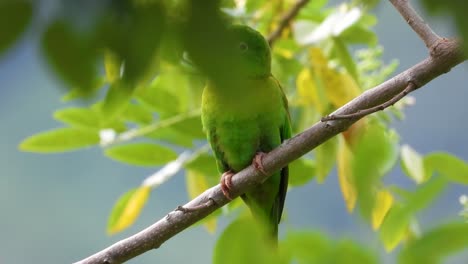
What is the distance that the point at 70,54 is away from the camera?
1.42ft

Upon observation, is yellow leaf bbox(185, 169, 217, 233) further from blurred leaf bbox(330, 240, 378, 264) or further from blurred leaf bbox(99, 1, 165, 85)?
blurred leaf bbox(99, 1, 165, 85)

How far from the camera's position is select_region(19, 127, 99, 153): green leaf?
2035 mm

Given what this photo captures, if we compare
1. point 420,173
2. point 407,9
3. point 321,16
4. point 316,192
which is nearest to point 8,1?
point 407,9

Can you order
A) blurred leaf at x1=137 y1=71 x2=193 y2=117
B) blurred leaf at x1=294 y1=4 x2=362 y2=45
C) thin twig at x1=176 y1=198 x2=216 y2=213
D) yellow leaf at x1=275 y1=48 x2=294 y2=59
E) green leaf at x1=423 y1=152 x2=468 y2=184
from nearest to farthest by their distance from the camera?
green leaf at x1=423 y1=152 x2=468 y2=184 < thin twig at x1=176 y1=198 x2=216 y2=213 < blurred leaf at x1=294 y1=4 x2=362 y2=45 < blurred leaf at x1=137 y1=71 x2=193 y2=117 < yellow leaf at x1=275 y1=48 x2=294 y2=59

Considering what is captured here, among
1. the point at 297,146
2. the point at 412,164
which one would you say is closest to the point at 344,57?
the point at 412,164

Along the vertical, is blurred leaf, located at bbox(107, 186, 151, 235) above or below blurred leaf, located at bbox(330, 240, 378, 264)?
above

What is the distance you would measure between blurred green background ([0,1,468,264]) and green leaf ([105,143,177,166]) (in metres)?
0.23

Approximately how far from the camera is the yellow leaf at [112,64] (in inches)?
17.6


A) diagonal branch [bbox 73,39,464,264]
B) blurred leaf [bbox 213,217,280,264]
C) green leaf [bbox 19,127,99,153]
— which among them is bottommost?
blurred leaf [bbox 213,217,280,264]

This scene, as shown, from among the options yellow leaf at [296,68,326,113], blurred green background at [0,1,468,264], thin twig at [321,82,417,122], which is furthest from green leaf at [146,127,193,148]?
thin twig at [321,82,417,122]

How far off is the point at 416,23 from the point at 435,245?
39.8 inches

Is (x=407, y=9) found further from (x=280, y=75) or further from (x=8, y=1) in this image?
(x=8, y=1)

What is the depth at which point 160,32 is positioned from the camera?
46cm

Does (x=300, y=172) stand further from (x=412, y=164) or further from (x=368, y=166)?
(x=368, y=166)
